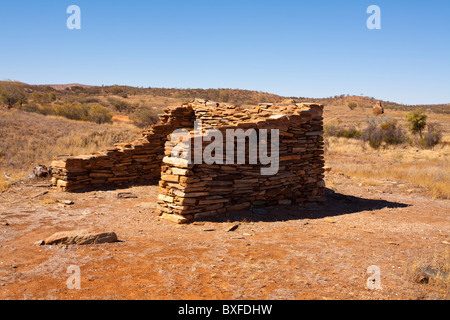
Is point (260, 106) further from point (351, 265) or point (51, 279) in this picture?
point (51, 279)

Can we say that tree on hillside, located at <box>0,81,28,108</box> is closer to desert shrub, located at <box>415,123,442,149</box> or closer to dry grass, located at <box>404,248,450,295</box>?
dry grass, located at <box>404,248,450,295</box>

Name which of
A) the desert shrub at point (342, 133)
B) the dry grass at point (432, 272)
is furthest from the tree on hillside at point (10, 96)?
the dry grass at point (432, 272)

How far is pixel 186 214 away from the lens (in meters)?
6.65

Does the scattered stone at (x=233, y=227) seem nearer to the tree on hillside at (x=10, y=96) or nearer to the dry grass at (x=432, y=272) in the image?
the dry grass at (x=432, y=272)

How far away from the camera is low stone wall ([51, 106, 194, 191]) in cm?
941

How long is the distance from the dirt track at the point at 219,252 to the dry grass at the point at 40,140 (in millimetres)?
4995

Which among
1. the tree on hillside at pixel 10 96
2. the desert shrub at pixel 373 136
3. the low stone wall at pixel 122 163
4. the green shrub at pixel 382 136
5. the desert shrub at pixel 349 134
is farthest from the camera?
the tree on hillside at pixel 10 96

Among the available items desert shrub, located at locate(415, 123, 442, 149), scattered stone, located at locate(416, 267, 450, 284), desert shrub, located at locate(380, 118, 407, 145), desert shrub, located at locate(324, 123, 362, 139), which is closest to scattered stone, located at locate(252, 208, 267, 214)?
scattered stone, located at locate(416, 267, 450, 284)

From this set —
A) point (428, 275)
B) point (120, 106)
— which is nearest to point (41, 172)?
point (428, 275)

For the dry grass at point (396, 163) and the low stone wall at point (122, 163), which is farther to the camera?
the dry grass at point (396, 163)

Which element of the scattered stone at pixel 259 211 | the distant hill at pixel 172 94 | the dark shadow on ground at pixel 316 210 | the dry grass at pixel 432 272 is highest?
the distant hill at pixel 172 94

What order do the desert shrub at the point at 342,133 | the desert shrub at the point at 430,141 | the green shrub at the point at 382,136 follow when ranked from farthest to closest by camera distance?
the desert shrub at the point at 342,133
the green shrub at the point at 382,136
the desert shrub at the point at 430,141

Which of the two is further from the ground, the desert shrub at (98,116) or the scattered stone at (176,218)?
the desert shrub at (98,116)

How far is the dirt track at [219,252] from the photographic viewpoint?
12.0 feet
